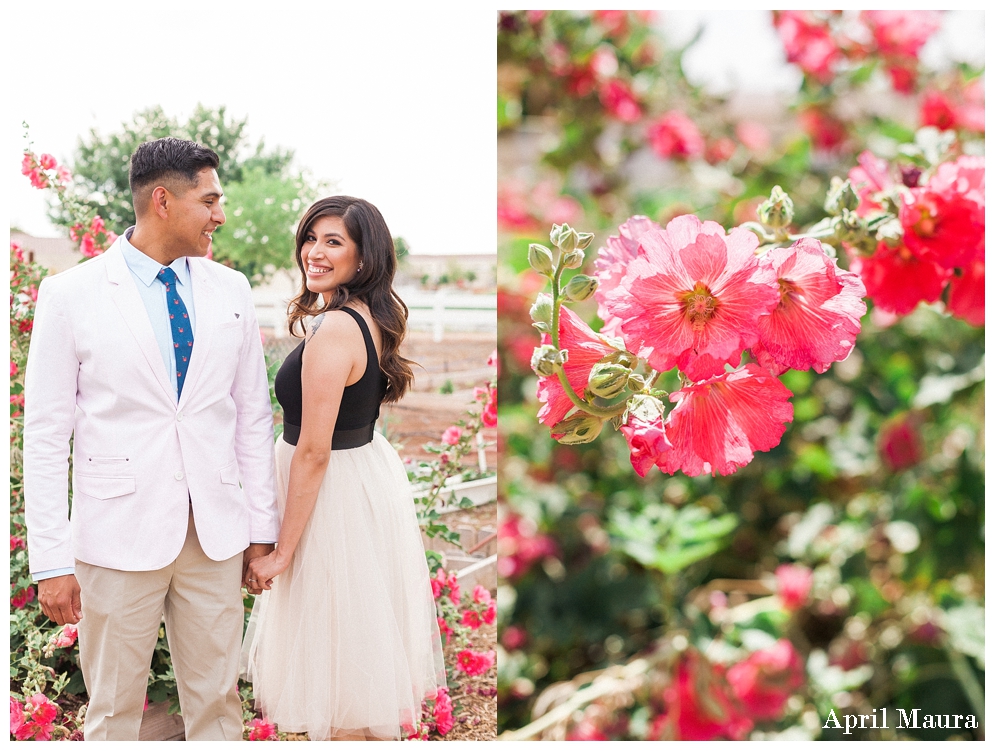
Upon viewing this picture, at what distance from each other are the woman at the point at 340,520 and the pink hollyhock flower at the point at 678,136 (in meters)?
0.88

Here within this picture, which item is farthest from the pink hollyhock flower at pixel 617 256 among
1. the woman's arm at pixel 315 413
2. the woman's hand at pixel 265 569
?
the woman's hand at pixel 265 569

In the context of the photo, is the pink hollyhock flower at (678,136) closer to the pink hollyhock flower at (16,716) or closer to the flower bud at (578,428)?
the flower bud at (578,428)

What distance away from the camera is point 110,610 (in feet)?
3.98

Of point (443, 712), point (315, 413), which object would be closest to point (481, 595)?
point (443, 712)

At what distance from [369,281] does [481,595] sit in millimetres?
715

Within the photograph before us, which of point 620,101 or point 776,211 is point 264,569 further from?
point 620,101

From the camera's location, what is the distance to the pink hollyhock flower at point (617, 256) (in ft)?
2.58

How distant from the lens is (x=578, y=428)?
686 millimetres

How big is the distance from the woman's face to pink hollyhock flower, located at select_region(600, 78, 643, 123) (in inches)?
35.4

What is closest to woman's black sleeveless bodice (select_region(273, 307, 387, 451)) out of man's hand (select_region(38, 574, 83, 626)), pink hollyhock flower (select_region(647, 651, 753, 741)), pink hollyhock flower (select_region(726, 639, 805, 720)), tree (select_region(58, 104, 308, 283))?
tree (select_region(58, 104, 308, 283))

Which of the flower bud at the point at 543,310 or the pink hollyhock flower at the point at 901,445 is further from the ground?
the flower bud at the point at 543,310

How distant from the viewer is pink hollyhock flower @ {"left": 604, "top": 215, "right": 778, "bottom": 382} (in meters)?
0.68
